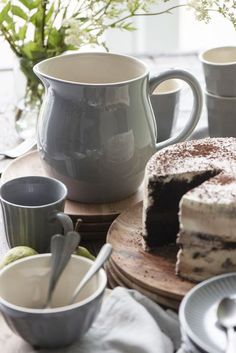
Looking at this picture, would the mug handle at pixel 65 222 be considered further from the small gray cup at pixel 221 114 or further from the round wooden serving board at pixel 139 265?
the small gray cup at pixel 221 114

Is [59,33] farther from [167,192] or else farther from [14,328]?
[14,328]

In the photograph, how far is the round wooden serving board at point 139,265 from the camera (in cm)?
86

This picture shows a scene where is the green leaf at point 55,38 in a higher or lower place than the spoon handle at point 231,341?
higher

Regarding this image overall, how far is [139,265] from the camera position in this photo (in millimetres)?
904

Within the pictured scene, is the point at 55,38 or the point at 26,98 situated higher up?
the point at 55,38

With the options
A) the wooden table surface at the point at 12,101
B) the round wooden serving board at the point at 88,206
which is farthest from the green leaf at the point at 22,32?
the round wooden serving board at the point at 88,206

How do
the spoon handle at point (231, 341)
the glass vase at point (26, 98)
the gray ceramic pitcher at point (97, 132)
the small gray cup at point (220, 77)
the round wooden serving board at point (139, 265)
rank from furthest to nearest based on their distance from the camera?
the glass vase at point (26, 98), the small gray cup at point (220, 77), the gray ceramic pitcher at point (97, 132), the round wooden serving board at point (139, 265), the spoon handle at point (231, 341)

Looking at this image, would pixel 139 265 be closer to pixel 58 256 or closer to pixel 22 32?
pixel 58 256

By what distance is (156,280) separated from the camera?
2.86ft

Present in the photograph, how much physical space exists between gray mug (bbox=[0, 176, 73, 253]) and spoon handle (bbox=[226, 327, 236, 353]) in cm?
26

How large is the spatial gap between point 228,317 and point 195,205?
0.50ft

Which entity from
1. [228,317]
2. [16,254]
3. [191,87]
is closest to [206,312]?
[228,317]

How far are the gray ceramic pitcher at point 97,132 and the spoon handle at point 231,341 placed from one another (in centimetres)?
36

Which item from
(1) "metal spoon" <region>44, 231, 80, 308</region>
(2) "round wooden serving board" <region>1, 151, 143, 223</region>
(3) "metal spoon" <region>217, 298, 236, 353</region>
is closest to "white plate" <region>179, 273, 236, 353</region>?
(3) "metal spoon" <region>217, 298, 236, 353</region>
